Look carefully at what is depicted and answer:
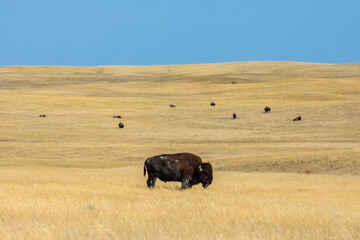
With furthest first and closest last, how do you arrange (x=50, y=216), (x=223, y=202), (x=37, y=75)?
(x=37, y=75) < (x=223, y=202) < (x=50, y=216)

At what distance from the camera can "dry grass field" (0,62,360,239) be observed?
904cm

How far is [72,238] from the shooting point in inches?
301

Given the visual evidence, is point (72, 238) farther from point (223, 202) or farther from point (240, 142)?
point (240, 142)

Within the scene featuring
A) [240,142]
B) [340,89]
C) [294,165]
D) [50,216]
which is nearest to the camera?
[50,216]

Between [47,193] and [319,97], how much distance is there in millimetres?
66995

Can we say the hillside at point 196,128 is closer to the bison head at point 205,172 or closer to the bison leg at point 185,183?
the bison head at point 205,172

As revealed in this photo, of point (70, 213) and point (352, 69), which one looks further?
point (352, 69)

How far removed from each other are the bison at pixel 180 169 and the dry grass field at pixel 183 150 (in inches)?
17.2

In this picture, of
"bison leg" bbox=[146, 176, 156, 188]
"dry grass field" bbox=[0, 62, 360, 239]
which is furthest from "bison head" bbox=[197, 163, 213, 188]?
"bison leg" bbox=[146, 176, 156, 188]

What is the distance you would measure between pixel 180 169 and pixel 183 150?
21.2m

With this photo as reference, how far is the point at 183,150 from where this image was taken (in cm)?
3662

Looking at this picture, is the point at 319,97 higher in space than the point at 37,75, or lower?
lower

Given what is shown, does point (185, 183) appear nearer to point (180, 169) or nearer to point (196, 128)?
point (180, 169)

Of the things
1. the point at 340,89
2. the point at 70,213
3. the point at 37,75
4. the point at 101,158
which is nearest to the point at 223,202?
the point at 70,213
